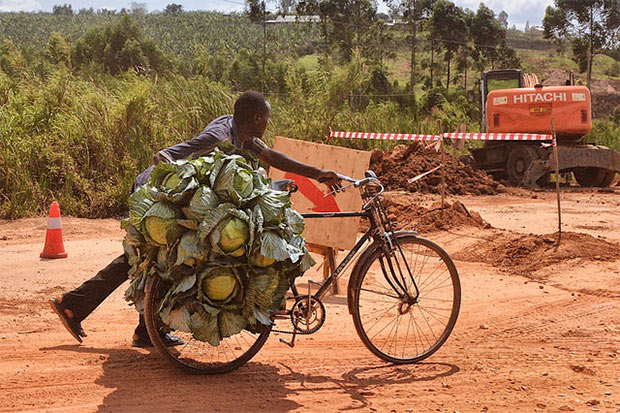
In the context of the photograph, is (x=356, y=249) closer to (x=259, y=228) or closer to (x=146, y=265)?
(x=259, y=228)

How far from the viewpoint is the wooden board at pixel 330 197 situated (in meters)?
7.81

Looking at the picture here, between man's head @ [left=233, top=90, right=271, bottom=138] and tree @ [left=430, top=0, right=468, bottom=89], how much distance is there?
38445 millimetres

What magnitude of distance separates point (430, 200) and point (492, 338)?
953 cm

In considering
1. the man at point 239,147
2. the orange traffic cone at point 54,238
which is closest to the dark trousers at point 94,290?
the man at point 239,147

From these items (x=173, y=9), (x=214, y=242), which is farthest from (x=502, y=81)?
(x=173, y=9)

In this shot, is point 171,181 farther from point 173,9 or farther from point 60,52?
point 173,9

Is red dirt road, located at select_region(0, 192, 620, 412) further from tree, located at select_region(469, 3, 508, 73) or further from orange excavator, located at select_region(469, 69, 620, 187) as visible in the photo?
tree, located at select_region(469, 3, 508, 73)

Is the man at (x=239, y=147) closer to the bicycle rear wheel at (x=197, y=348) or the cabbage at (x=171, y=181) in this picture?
the bicycle rear wheel at (x=197, y=348)

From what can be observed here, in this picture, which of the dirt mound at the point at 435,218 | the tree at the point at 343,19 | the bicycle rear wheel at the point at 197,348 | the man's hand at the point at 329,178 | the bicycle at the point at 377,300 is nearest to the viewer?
the bicycle rear wheel at the point at 197,348

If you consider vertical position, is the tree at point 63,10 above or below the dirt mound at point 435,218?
above

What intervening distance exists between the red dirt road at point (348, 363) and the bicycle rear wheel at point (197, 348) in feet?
0.29

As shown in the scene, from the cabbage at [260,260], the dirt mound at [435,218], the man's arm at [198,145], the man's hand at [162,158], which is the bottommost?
the dirt mound at [435,218]

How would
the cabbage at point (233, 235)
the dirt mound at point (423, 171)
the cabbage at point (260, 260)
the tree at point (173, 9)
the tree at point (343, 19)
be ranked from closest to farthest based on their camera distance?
the cabbage at point (233, 235)
the cabbage at point (260, 260)
the dirt mound at point (423, 171)
the tree at point (343, 19)
the tree at point (173, 9)

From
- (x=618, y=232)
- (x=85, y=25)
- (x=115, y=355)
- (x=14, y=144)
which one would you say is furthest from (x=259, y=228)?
(x=85, y=25)
